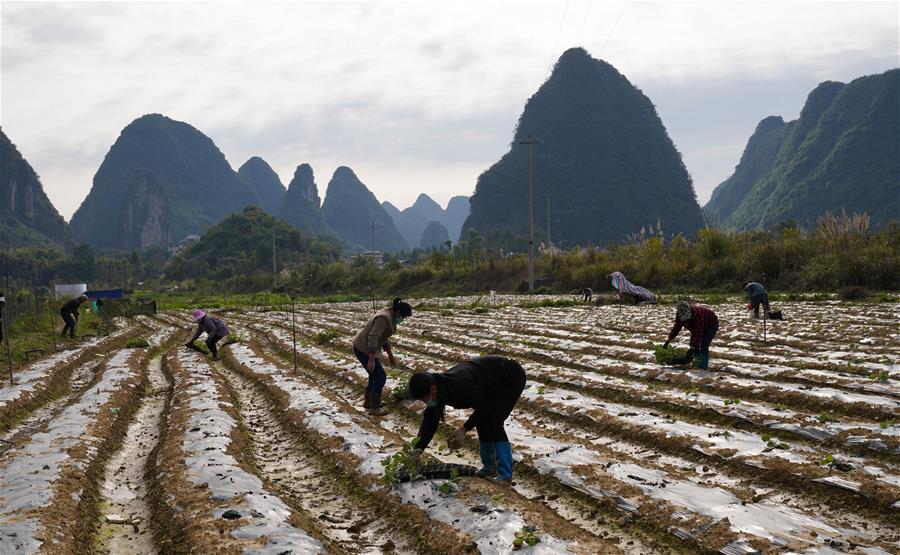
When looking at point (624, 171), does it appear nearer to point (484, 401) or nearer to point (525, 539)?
point (484, 401)

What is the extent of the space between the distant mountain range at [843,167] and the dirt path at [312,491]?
87.2 meters

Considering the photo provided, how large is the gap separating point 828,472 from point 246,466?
628 cm

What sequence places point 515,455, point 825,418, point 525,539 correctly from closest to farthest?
1. point 525,539
2. point 515,455
3. point 825,418

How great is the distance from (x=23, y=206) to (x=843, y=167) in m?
155

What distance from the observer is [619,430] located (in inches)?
353

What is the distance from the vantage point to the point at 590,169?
125312 millimetres

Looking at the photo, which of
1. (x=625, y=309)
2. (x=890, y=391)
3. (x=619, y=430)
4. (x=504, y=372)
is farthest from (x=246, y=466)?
(x=625, y=309)

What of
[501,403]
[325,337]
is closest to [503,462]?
[501,403]

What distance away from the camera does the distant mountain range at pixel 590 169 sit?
12006cm

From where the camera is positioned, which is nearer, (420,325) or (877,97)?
(420,325)

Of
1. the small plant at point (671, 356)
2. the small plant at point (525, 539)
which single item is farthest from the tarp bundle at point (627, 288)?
the small plant at point (525, 539)

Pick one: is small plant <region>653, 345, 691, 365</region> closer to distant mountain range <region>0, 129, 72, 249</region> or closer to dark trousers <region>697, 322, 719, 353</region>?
dark trousers <region>697, 322, 719, 353</region>

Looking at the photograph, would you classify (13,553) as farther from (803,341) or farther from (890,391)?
(803,341)

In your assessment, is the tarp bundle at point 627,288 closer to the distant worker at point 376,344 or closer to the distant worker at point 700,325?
the distant worker at point 700,325
